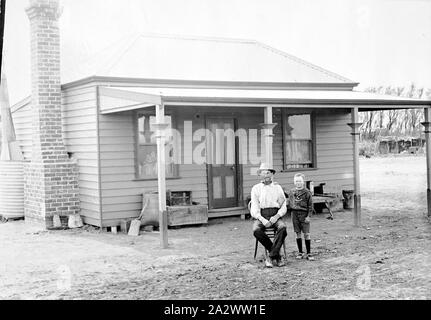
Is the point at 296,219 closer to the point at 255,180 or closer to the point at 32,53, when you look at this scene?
the point at 255,180

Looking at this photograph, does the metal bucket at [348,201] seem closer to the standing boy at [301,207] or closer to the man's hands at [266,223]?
the standing boy at [301,207]

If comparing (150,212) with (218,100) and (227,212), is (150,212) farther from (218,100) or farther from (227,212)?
(218,100)

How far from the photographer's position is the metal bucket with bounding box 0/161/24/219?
15234mm

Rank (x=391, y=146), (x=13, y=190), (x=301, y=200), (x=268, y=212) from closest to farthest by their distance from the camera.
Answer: (x=268, y=212), (x=301, y=200), (x=13, y=190), (x=391, y=146)

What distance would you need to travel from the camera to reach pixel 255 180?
50.3 ft

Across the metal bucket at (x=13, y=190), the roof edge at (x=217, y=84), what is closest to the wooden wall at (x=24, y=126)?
the metal bucket at (x=13, y=190)

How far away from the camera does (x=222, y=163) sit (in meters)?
15.0

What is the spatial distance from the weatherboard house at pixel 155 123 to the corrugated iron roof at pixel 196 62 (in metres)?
0.04

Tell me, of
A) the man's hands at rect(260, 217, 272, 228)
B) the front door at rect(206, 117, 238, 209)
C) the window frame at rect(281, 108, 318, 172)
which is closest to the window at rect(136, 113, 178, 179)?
the front door at rect(206, 117, 238, 209)

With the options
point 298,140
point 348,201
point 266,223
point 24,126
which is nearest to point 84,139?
point 24,126

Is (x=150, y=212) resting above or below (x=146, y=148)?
below

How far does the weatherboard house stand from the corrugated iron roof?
0.14ft

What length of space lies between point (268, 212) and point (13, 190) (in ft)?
27.6

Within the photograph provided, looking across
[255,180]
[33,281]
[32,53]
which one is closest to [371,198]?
[255,180]
